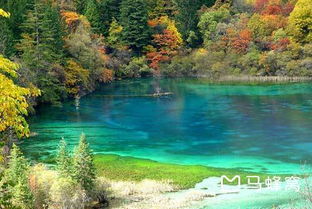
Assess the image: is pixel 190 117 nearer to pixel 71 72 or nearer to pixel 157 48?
pixel 71 72

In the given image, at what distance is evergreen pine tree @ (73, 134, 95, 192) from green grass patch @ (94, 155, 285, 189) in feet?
14.8

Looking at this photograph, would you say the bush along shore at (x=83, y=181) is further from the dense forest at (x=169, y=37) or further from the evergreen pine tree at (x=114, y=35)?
the evergreen pine tree at (x=114, y=35)

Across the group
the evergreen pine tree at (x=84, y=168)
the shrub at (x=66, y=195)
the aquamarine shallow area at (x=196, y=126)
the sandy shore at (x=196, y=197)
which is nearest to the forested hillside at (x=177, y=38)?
the aquamarine shallow area at (x=196, y=126)

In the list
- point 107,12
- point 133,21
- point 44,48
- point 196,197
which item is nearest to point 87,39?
point 44,48

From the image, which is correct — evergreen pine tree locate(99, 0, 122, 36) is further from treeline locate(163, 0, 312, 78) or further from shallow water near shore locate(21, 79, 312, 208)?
shallow water near shore locate(21, 79, 312, 208)

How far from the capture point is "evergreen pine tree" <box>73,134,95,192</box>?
1955 centimetres

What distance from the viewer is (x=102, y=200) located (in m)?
20.4

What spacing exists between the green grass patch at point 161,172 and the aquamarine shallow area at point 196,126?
116 centimetres

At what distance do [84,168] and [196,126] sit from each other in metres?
18.4

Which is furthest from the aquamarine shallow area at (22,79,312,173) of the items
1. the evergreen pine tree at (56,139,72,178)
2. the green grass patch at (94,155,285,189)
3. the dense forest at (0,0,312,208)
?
the evergreen pine tree at (56,139,72,178)

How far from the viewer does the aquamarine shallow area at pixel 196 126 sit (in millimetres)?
28516

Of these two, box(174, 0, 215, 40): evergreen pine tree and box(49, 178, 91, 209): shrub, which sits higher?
box(174, 0, 215, 40): evergreen pine tree

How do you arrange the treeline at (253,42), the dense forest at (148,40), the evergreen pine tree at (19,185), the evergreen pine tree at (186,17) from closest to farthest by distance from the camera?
the evergreen pine tree at (19,185), the dense forest at (148,40), the treeline at (253,42), the evergreen pine tree at (186,17)

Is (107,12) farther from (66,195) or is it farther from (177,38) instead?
(66,195)
